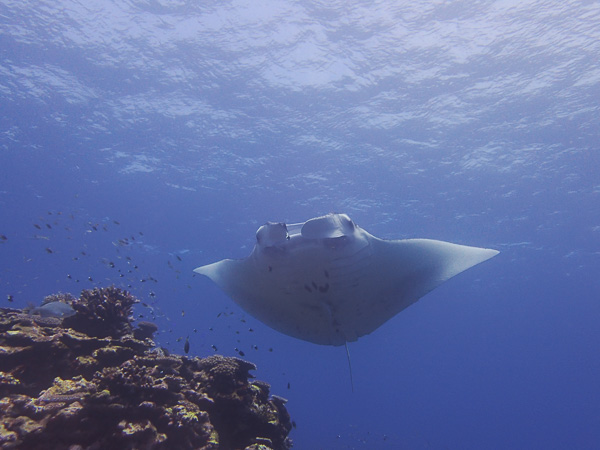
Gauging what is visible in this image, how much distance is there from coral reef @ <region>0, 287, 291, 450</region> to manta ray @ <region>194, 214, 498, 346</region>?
144 cm

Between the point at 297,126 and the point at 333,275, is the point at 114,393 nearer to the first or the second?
the point at 333,275

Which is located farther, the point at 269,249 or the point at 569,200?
the point at 569,200

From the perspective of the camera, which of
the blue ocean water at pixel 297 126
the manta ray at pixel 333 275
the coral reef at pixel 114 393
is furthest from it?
the blue ocean water at pixel 297 126

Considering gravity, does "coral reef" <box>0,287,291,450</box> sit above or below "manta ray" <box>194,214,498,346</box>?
below

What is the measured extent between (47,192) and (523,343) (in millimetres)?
76193

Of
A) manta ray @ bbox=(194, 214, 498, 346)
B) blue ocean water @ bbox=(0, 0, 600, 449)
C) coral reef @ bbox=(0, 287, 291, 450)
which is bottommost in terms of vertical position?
coral reef @ bbox=(0, 287, 291, 450)

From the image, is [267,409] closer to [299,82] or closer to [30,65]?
[299,82]

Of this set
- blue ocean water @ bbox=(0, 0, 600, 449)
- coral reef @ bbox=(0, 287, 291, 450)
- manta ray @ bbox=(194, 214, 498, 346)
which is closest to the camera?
coral reef @ bbox=(0, 287, 291, 450)

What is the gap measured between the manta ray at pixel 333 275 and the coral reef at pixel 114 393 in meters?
1.44

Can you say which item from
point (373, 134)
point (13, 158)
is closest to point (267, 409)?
point (373, 134)

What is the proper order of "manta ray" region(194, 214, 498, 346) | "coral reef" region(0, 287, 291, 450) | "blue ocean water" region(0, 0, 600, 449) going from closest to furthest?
"coral reef" region(0, 287, 291, 450) → "manta ray" region(194, 214, 498, 346) → "blue ocean water" region(0, 0, 600, 449)

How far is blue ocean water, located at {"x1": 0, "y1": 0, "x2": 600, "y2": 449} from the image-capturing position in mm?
16391

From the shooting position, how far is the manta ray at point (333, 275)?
16.9 feet

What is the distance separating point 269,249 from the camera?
17.1 ft
